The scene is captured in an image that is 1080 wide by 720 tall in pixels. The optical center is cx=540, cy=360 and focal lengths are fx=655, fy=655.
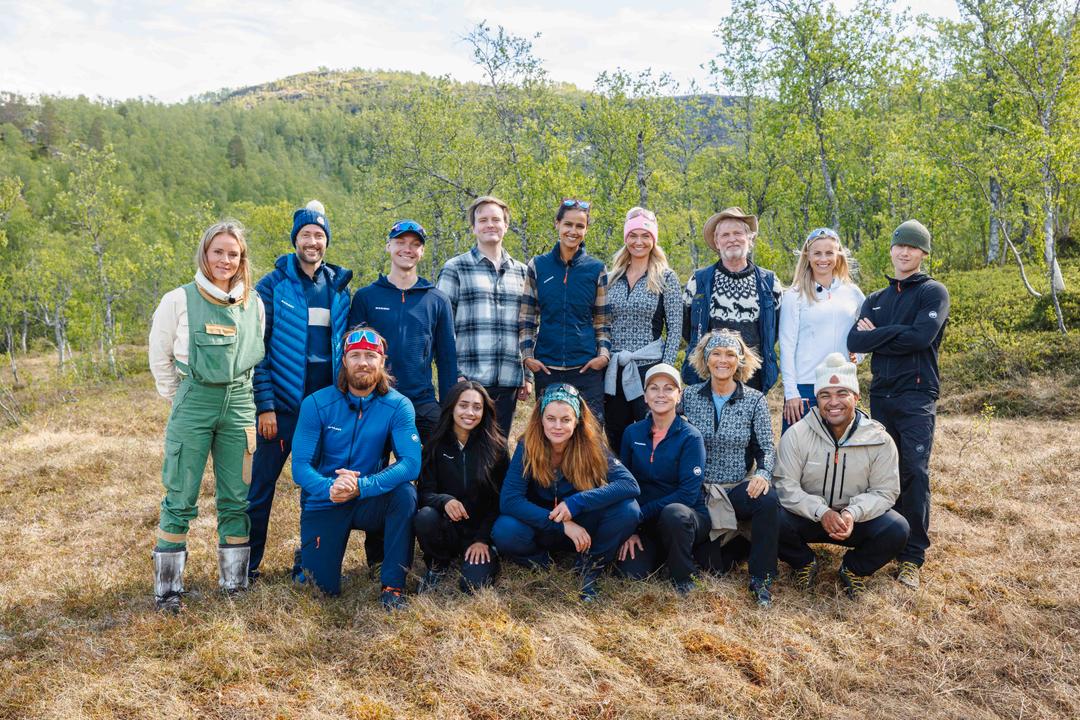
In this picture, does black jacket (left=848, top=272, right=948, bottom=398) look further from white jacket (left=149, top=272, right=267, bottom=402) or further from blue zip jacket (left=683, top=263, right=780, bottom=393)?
white jacket (left=149, top=272, right=267, bottom=402)

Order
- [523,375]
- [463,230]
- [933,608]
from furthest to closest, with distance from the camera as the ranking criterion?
[463,230]
[523,375]
[933,608]

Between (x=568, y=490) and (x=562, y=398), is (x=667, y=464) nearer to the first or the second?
(x=568, y=490)

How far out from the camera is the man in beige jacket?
4.43 metres

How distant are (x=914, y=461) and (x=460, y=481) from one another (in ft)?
10.8

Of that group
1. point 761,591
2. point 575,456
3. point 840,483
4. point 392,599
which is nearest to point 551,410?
point 575,456

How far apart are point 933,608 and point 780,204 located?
2181cm

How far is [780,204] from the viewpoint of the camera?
2381cm

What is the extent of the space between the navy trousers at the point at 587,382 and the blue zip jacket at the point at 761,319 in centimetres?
71

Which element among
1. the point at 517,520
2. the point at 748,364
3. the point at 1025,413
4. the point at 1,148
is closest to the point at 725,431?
the point at 748,364

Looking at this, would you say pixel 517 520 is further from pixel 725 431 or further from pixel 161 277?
pixel 161 277

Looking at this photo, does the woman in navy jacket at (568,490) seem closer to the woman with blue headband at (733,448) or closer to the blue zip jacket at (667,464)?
the blue zip jacket at (667,464)

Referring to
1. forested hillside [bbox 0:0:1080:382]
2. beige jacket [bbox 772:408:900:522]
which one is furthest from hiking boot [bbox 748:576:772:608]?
forested hillside [bbox 0:0:1080:382]

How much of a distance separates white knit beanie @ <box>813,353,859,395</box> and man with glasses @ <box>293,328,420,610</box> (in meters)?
2.85

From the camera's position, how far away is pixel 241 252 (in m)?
4.45
